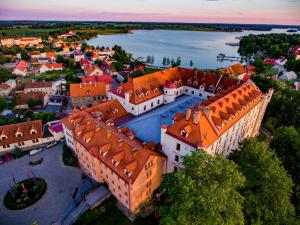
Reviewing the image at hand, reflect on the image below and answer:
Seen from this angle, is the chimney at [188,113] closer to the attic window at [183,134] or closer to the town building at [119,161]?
the attic window at [183,134]

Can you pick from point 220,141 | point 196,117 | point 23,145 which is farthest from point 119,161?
point 23,145

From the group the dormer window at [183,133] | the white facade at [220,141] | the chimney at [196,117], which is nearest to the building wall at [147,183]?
the white facade at [220,141]

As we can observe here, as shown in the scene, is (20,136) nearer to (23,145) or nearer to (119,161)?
(23,145)

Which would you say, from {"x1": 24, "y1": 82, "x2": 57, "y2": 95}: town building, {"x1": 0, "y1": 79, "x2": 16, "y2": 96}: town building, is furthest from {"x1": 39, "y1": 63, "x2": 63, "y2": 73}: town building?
{"x1": 24, "y1": 82, "x2": 57, "y2": 95}: town building

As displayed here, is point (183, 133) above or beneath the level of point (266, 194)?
above

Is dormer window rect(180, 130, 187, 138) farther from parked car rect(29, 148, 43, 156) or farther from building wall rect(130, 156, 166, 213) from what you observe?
parked car rect(29, 148, 43, 156)
